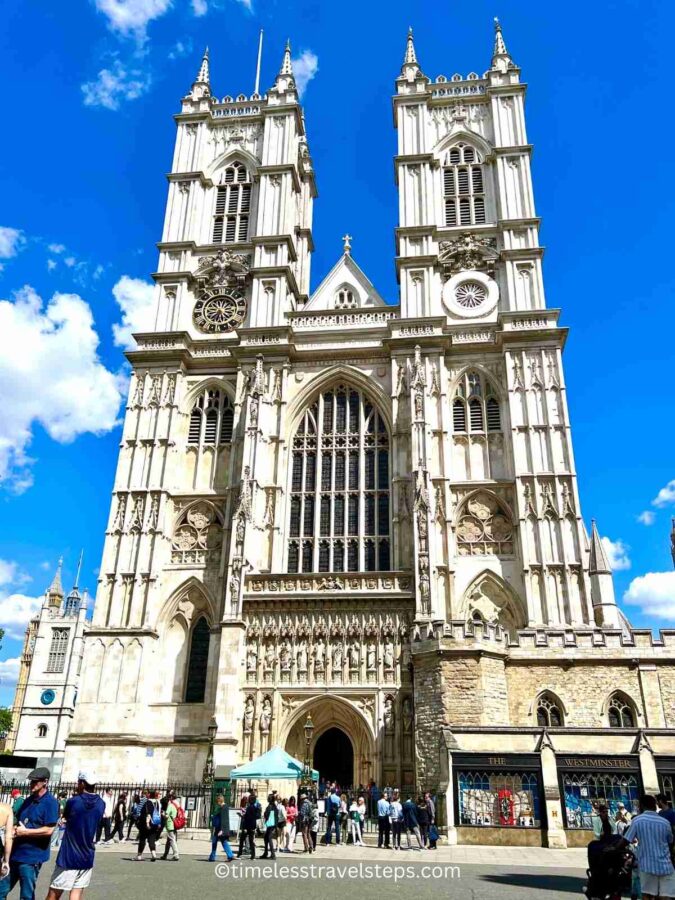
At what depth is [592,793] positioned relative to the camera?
16.3 m

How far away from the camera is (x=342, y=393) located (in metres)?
33.1

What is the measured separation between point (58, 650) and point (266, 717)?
52875mm

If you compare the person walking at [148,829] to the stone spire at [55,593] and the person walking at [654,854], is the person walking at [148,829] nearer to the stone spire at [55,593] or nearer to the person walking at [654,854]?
the person walking at [654,854]

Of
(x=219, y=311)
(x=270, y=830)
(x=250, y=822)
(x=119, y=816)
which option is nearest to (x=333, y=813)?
(x=270, y=830)

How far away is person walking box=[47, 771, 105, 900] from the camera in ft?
22.0

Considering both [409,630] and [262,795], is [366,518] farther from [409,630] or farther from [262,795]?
[262,795]

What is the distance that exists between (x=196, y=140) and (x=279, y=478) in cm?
2046

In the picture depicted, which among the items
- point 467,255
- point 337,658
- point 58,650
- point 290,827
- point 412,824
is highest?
point 467,255

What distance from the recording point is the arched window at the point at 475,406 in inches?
1245

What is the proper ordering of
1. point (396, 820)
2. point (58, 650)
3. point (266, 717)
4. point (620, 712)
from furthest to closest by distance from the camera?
point (58, 650)
point (266, 717)
point (620, 712)
point (396, 820)

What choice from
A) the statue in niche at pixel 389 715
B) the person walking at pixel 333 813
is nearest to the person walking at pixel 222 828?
the person walking at pixel 333 813

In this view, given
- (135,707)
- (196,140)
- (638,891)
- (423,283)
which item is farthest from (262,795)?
(196,140)

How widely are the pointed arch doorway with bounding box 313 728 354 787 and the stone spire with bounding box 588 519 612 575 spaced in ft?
36.6

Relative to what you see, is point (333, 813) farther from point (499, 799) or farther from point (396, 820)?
point (499, 799)
